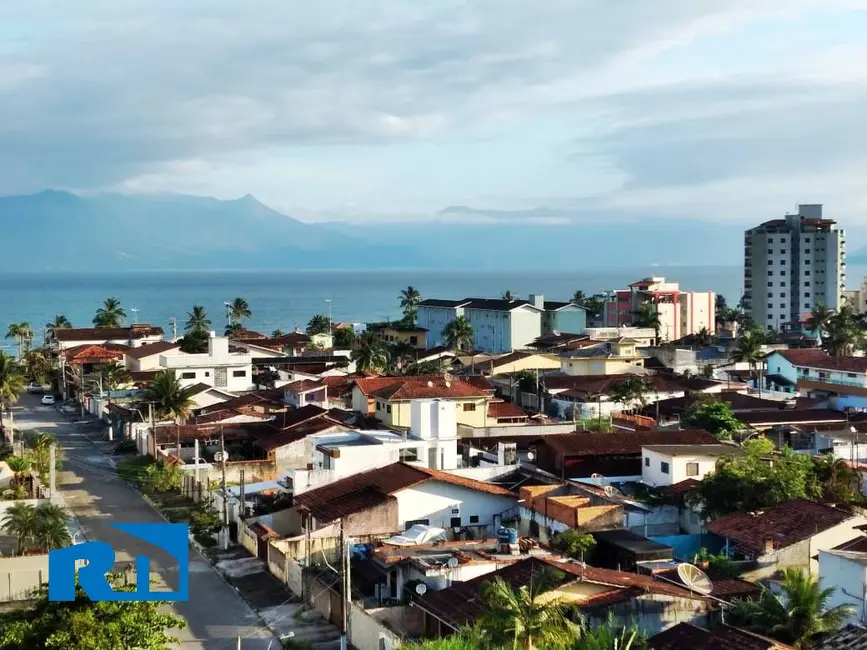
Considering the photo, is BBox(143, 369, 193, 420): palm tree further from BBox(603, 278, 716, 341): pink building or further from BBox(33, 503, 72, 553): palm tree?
BBox(603, 278, 716, 341): pink building

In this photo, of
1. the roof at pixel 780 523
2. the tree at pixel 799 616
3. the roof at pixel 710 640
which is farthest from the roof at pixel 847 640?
the roof at pixel 780 523

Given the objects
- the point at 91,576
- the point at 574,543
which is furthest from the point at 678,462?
the point at 91,576

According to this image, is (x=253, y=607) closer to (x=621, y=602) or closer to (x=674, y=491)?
(x=621, y=602)

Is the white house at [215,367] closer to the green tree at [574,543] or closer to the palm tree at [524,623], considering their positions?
the green tree at [574,543]

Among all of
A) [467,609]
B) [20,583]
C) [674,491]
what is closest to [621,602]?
[467,609]

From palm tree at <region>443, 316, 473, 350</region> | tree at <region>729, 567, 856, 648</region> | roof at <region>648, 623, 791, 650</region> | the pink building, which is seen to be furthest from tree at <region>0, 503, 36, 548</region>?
the pink building

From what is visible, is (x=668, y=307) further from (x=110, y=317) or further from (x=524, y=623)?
(x=524, y=623)

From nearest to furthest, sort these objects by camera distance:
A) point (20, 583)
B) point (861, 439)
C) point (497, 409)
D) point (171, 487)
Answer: point (20, 583) < point (171, 487) < point (861, 439) < point (497, 409)
